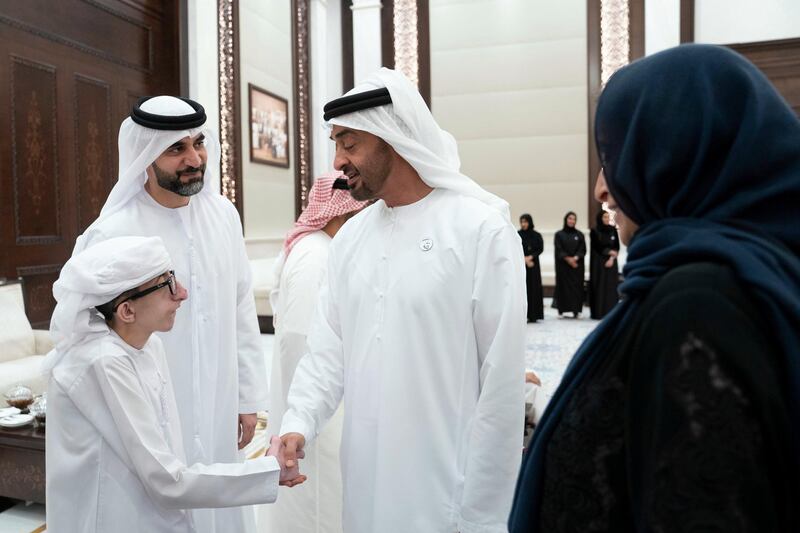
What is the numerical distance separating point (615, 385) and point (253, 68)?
28.9 feet

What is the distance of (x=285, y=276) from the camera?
2570 mm

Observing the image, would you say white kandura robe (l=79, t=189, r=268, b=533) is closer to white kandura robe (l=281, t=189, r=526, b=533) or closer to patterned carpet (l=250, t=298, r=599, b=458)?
white kandura robe (l=281, t=189, r=526, b=533)

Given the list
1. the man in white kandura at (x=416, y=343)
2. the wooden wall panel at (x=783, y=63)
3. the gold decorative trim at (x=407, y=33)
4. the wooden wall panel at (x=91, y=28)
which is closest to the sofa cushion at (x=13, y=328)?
the wooden wall panel at (x=91, y=28)

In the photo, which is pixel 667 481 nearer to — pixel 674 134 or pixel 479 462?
pixel 674 134

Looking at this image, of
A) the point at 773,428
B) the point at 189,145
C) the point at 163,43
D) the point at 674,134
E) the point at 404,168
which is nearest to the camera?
the point at 773,428

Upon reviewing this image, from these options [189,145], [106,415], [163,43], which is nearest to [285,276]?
[189,145]

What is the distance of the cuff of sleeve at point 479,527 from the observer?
5.32ft

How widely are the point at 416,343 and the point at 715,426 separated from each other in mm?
1092

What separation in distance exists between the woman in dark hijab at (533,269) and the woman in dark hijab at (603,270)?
0.70 m

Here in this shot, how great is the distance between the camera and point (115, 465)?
5.31 ft

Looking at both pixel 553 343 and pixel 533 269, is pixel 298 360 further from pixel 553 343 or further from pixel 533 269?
pixel 533 269

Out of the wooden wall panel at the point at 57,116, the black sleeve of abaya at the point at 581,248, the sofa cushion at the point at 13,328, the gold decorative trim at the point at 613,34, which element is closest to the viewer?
the sofa cushion at the point at 13,328

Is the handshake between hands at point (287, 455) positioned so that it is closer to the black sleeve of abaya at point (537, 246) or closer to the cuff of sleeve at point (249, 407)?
the cuff of sleeve at point (249, 407)

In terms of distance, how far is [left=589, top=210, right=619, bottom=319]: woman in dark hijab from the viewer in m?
9.24
